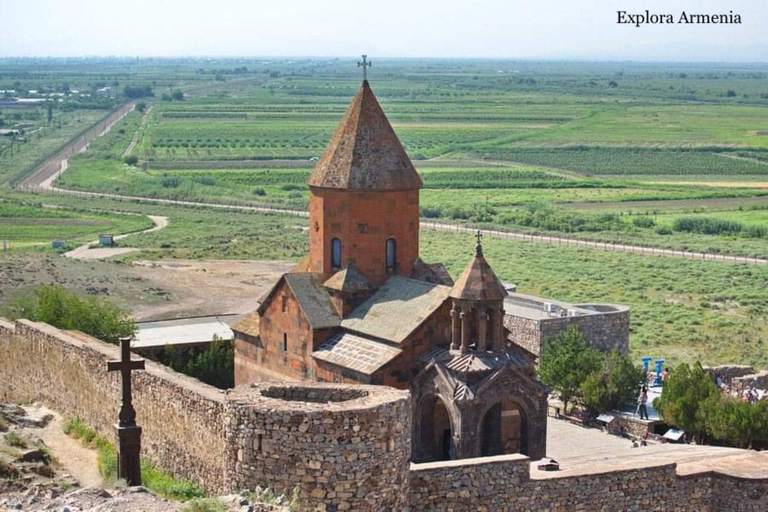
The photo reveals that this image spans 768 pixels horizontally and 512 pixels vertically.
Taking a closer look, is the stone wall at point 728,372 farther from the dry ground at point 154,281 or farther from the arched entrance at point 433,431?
the dry ground at point 154,281

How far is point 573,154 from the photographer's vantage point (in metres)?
107

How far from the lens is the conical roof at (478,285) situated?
1712cm

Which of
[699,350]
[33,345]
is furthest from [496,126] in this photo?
[33,345]

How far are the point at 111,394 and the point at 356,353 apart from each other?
3.77 meters

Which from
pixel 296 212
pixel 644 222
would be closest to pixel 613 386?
pixel 644 222

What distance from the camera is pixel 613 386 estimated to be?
2177cm

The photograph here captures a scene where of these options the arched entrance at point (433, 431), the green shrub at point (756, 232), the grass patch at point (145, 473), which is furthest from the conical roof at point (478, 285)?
the green shrub at point (756, 232)

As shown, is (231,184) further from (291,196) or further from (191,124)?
(191,124)

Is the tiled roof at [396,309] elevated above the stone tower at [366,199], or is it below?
below

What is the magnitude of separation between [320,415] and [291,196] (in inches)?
2447

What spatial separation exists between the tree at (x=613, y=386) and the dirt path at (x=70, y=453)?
8.99m

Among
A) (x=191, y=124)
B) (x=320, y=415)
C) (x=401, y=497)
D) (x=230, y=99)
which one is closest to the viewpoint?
(x=320, y=415)

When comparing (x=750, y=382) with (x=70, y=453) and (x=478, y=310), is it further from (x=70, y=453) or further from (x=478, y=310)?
(x=70, y=453)

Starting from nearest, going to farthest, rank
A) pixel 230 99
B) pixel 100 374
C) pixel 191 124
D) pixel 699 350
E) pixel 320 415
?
pixel 320 415 < pixel 100 374 < pixel 699 350 < pixel 191 124 < pixel 230 99
